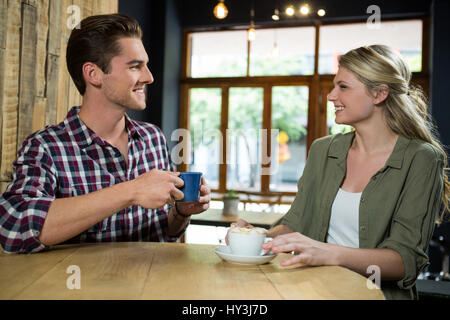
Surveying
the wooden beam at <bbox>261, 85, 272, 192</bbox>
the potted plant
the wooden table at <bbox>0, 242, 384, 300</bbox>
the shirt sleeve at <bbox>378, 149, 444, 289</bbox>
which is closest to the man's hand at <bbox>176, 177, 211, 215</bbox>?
the wooden table at <bbox>0, 242, 384, 300</bbox>

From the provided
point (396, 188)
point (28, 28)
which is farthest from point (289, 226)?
point (28, 28)

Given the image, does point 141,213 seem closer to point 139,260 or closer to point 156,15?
point 139,260

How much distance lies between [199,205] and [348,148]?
77cm

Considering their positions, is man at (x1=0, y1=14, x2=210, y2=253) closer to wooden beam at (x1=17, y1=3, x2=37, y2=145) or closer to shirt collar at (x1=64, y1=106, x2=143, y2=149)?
shirt collar at (x1=64, y1=106, x2=143, y2=149)

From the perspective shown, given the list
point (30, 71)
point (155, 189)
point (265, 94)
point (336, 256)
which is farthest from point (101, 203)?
point (265, 94)

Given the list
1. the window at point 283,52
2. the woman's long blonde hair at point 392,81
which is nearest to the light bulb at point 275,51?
the window at point 283,52

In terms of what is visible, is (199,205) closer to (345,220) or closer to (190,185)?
(190,185)

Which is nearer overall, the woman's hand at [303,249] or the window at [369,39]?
the woman's hand at [303,249]

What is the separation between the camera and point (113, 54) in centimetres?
171

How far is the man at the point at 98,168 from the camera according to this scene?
4.19 ft

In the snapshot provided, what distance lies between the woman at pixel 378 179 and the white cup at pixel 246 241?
312 millimetres

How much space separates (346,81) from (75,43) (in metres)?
1.15

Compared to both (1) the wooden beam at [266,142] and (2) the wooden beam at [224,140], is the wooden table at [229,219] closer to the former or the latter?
(1) the wooden beam at [266,142]
